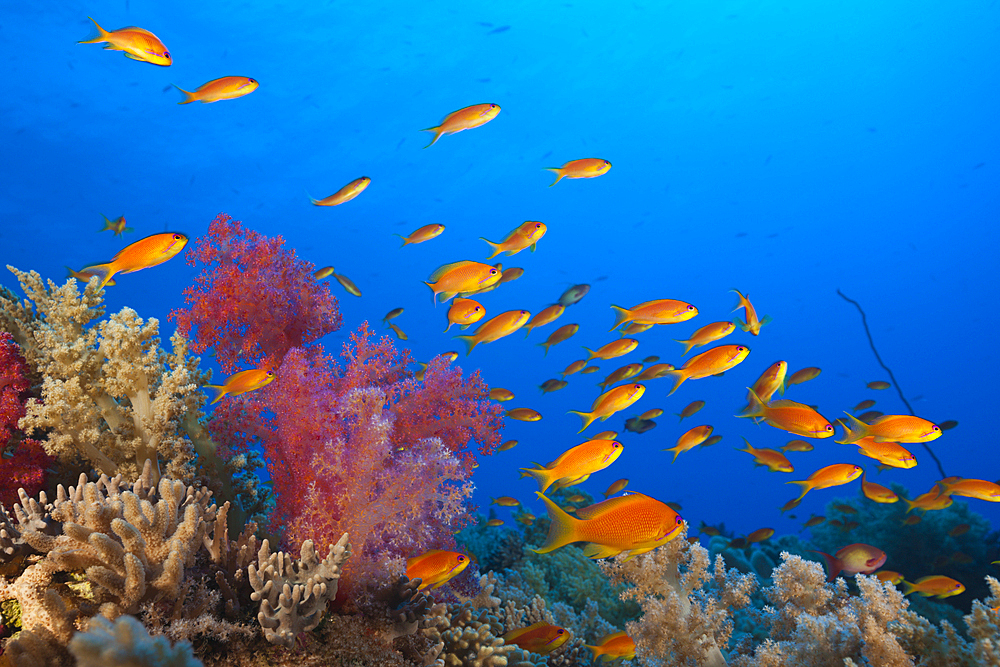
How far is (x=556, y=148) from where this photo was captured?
148ft

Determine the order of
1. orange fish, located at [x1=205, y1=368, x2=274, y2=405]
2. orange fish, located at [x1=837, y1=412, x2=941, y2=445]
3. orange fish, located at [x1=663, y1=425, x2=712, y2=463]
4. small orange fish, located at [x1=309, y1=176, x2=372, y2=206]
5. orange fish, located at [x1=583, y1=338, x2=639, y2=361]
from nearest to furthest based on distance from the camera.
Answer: orange fish, located at [x1=205, y1=368, x2=274, y2=405] → orange fish, located at [x1=837, y1=412, x2=941, y2=445] → small orange fish, located at [x1=309, y1=176, x2=372, y2=206] → orange fish, located at [x1=663, y1=425, x2=712, y2=463] → orange fish, located at [x1=583, y1=338, x2=639, y2=361]

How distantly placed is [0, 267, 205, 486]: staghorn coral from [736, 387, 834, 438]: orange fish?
4700mm

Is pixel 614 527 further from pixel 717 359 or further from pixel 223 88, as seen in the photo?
pixel 223 88

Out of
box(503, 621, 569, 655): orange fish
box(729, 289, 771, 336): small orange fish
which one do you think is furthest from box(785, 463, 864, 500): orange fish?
box(503, 621, 569, 655): orange fish

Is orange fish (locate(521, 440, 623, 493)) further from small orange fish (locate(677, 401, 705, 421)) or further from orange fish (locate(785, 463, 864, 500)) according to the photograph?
small orange fish (locate(677, 401, 705, 421))

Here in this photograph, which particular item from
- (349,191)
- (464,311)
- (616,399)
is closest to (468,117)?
(349,191)

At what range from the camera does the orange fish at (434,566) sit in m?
2.62

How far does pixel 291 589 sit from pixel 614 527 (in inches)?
68.3

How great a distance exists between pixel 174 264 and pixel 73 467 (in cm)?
6627

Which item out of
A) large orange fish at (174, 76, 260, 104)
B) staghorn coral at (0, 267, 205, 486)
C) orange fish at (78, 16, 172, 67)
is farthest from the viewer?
large orange fish at (174, 76, 260, 104)

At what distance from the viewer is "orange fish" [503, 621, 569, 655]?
3199 millimetres

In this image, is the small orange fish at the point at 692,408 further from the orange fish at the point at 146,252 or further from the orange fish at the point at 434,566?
the orange fish at the point at 146,252

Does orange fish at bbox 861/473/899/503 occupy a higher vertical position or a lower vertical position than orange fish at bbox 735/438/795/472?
lower

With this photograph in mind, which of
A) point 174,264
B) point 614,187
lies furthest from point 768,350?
point 174,264
